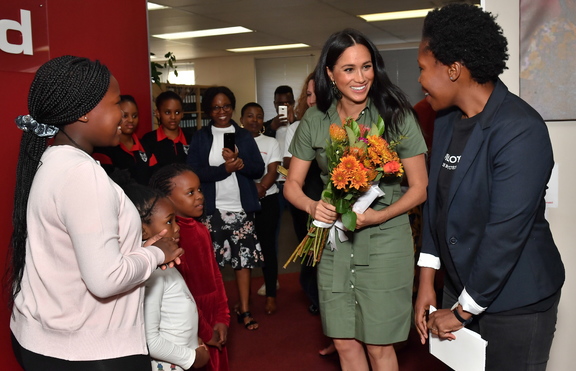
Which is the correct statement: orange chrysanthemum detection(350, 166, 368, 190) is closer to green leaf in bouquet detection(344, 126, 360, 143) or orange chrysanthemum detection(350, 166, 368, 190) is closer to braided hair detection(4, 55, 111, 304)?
green leaf in bouquet detection(344, 126, 360, 143)

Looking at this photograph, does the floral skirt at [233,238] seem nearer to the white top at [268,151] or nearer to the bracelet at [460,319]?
the white top at [268,151]

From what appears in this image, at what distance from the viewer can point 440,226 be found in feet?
6.20

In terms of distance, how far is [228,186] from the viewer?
4.07 m

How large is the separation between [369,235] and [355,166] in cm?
48

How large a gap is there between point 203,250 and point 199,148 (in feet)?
5.53

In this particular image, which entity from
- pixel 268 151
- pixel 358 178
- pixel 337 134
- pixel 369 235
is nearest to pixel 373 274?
pixel 369 235

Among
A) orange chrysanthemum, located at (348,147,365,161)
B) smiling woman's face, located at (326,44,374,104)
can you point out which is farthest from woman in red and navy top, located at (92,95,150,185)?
orange chrysanthemum, located at (348,147,365,161)

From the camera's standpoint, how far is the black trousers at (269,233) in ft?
14.5

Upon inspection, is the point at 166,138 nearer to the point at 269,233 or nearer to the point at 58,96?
the point at 269,233

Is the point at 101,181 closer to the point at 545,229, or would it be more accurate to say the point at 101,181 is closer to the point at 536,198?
the point at 536,198

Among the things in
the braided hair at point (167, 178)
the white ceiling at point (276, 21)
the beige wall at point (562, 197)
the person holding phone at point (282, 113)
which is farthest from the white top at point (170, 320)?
the white ceiling at point (276, 21)

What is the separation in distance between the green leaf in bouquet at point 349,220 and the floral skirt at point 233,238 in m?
1.97

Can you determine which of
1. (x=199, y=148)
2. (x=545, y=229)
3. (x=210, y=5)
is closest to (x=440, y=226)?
(x=545, y=229)

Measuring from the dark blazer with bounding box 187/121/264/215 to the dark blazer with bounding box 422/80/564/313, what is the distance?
7.97 ft
